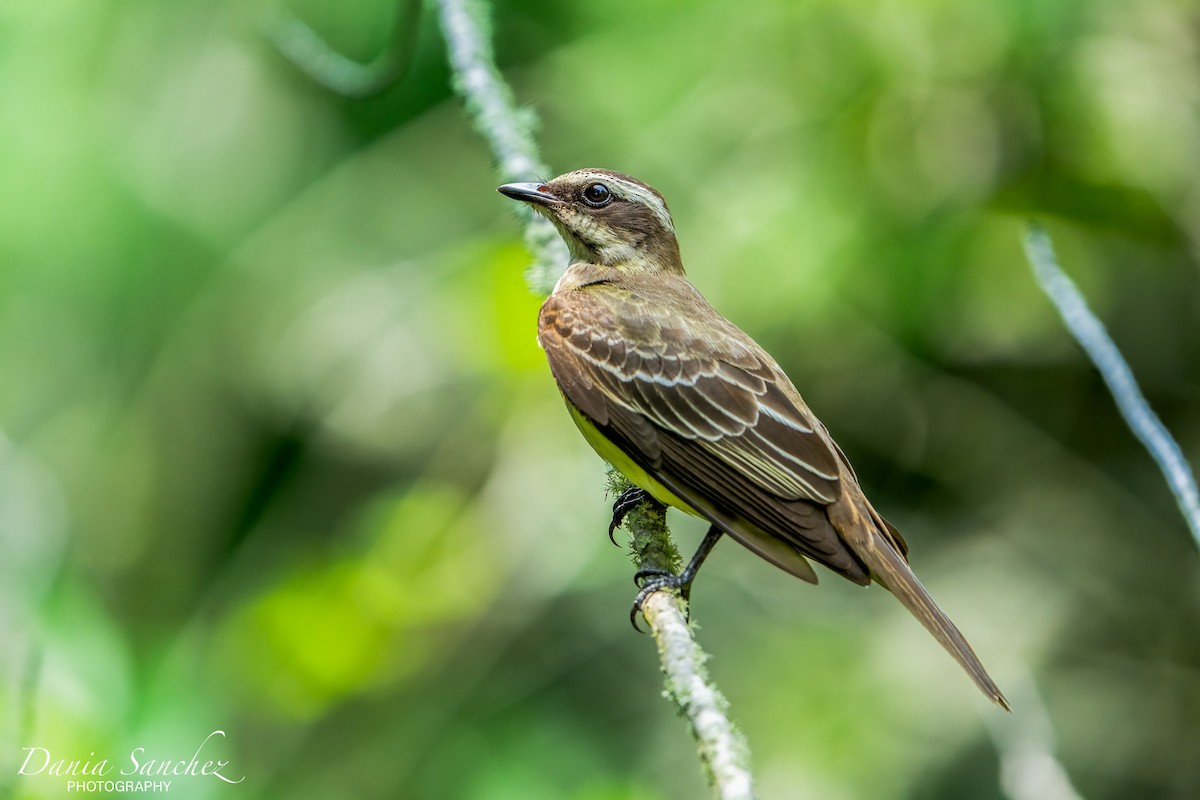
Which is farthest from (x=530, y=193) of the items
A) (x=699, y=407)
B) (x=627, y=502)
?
(x=627, y=502)

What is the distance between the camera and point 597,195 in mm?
5352

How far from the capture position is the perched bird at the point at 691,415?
4320 millimetres

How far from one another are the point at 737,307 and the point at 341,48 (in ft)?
10.3

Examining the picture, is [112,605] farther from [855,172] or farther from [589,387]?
[855,172]

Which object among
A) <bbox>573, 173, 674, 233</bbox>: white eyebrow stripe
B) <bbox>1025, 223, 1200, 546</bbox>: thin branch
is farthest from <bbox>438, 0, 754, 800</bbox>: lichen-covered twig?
<bbox>1025, 223, 1200, 546</bbox>: thin branch

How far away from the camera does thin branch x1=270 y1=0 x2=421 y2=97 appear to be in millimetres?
5461

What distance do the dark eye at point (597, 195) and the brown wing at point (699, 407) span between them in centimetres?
42

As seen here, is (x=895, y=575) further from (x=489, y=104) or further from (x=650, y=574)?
(x=489, y=104)

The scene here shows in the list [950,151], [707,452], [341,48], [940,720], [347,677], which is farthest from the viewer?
[341,48]

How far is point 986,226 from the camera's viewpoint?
22.6 ft

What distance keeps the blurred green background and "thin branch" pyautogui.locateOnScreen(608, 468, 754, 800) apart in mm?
2447

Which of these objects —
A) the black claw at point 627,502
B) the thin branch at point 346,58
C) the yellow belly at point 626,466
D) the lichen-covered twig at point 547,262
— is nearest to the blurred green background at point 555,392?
the thin branch at point 346,58

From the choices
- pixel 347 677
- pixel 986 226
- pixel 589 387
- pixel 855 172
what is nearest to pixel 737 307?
pixel 855 172

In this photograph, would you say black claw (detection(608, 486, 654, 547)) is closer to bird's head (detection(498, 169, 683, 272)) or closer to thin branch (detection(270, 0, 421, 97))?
bird's head (detection(498, 169, 683, 272))
